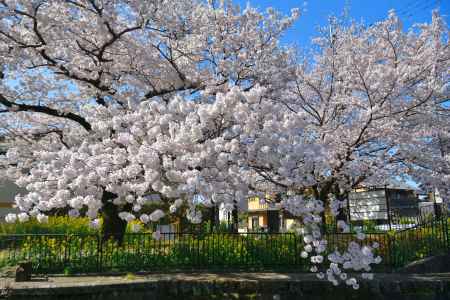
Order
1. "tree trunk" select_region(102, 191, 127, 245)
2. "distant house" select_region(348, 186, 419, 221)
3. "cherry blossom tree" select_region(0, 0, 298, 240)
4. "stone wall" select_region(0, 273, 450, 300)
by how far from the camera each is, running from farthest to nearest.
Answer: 1. "distant house" select_region(348, 186, 419, 221)
2. "tree trunk" select_region(102, 191, 127, 245)
3. "stone wall" select_region(0, 273, 450, 300)
4. "cherry blossom tree" select_region(0, 0, 298, 240)

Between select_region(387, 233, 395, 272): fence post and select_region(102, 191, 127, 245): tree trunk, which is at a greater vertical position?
select_region(102, 191, 127, 245): tree trunk

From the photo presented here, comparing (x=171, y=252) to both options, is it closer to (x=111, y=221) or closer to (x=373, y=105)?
(x=111, y=221)

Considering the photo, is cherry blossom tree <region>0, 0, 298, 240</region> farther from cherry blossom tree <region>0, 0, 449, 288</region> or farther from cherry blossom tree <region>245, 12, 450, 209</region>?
cherry blossom tree <region>245, 12, 450, 209</region>

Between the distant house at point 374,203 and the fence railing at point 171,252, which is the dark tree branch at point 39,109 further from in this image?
the distant house at point 374,203

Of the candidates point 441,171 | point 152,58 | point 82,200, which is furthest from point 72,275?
point 441,171

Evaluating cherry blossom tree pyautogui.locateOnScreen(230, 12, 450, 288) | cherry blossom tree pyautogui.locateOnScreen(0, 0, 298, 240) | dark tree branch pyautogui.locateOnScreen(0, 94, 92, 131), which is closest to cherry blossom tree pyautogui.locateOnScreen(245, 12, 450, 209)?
cherry blossom tree pyautogui.locateOnScreen(230, 12, 450, 288)

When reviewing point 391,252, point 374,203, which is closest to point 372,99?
point 391,252

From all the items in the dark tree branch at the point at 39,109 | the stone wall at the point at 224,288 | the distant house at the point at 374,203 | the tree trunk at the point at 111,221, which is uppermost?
the dark tree branch at the point at 39,109

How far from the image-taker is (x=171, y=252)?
10594mm

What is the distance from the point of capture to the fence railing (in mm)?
9984

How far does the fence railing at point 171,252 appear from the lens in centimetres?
998

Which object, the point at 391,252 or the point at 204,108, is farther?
the point at 391,252

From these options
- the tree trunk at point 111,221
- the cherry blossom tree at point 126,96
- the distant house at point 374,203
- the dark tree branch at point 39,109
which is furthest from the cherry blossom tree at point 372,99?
the distant house at point 374,203

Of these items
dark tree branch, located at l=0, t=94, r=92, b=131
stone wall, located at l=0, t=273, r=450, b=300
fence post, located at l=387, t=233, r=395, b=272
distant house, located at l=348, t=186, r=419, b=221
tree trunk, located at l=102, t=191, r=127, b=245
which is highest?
dark tree branch, located at l=0, t=94, r=92, b=131
